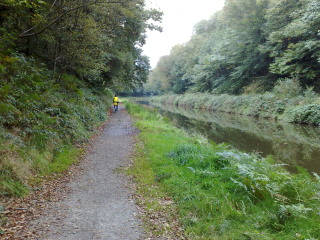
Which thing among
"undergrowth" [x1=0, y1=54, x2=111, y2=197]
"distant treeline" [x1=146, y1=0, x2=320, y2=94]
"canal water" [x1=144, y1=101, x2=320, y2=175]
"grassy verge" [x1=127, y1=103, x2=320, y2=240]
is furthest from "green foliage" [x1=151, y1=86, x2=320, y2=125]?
"undergrowth" [x1=0, y1=54, x2=111, y2=197]

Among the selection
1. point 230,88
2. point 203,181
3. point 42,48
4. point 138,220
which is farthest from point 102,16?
point 230,88

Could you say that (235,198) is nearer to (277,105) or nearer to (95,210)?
(95,210)

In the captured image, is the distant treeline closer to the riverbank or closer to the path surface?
the riverbank

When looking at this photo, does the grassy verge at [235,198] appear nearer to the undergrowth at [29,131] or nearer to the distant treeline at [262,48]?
the undergrowth at [29,131]

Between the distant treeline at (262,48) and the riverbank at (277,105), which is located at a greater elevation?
the distant treeline at (262,48)

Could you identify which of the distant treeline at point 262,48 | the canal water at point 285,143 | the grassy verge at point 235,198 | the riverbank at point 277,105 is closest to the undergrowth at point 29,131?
the grassy verge at point 235,198

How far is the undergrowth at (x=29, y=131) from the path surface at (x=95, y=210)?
96cm

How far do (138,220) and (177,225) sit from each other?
2.43 ft

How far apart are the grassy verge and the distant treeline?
61.2 ft

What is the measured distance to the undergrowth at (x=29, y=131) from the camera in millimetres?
5629

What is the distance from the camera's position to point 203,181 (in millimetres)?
6422

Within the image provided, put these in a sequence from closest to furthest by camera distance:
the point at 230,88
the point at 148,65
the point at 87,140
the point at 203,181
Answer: the point at 203,181
the point at 87,140
the point at 148,65
the point at 230,88

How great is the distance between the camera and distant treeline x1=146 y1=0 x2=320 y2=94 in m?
23.8

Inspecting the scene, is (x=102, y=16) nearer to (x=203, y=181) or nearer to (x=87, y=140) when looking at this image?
(x=87, y=140)
